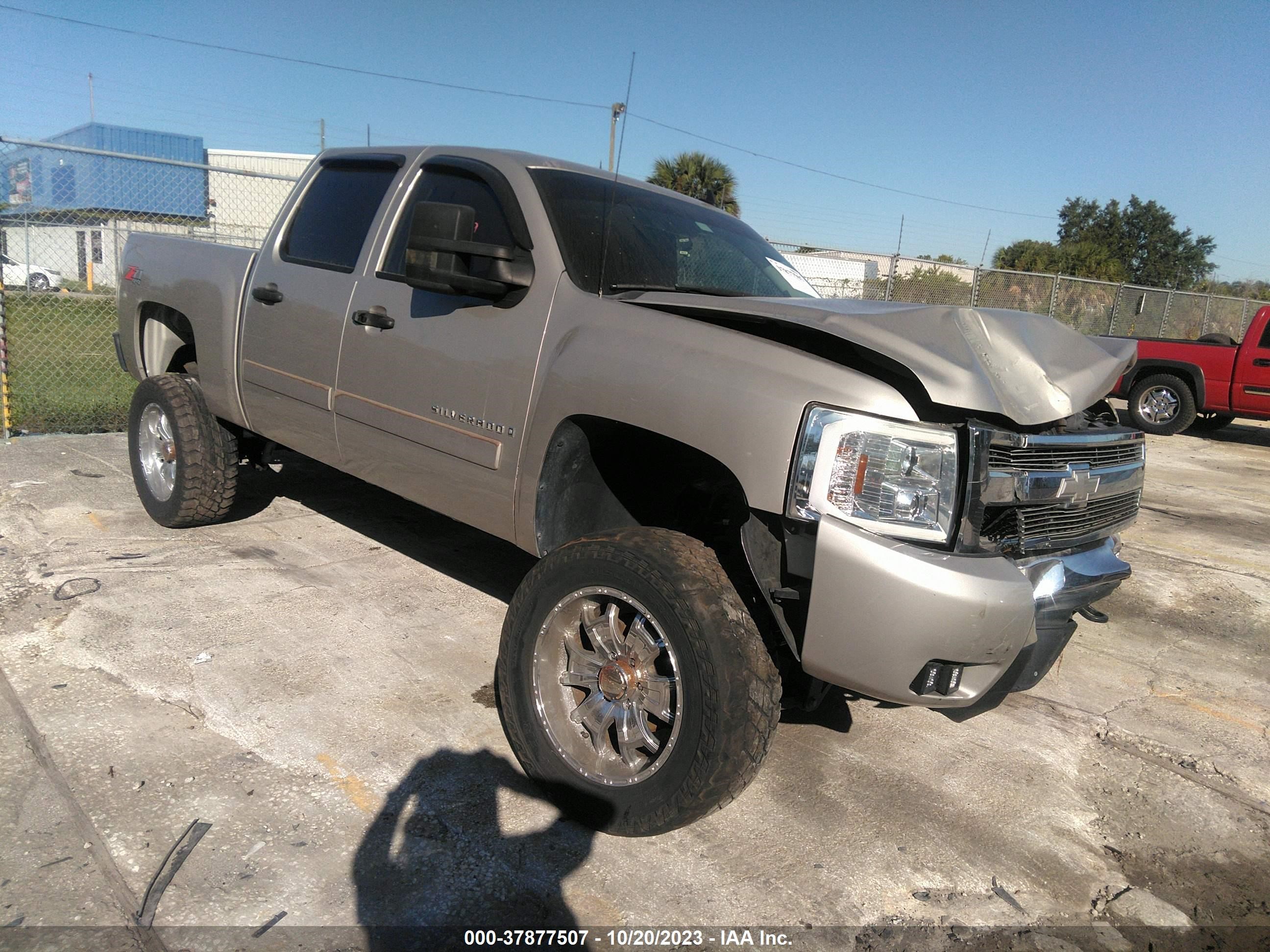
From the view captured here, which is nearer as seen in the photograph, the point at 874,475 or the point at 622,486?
the point at 874,475

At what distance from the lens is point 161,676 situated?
11.4ft

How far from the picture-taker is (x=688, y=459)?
2955mm

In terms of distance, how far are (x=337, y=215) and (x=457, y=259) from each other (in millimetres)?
1425

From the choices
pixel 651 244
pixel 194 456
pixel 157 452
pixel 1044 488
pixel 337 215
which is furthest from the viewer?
pixel 157 452

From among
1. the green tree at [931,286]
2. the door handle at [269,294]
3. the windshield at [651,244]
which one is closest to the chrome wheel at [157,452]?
the door handle at [269,294]

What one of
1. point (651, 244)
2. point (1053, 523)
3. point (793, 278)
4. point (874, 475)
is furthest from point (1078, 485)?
point (793, 278)

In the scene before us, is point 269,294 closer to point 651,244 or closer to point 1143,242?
point 651,244

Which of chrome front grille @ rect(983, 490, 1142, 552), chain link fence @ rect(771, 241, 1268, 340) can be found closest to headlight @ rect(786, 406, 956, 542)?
chrome front grille @ rect(983, 490, 1142, 552)

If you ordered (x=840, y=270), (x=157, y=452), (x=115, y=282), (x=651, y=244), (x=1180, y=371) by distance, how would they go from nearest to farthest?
(x=651, y=244)
(x=157, y=452)
(x=1180, y=371)
(x=840, y=270)
(x=115, y=282)

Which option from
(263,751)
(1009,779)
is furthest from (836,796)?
(263,751)

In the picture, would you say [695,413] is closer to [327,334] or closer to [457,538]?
[327,334]

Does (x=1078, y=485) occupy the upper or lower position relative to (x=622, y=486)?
upper

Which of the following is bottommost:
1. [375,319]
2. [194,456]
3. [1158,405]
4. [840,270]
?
[194,456]

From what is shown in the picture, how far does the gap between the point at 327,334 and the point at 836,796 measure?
9.13ft
